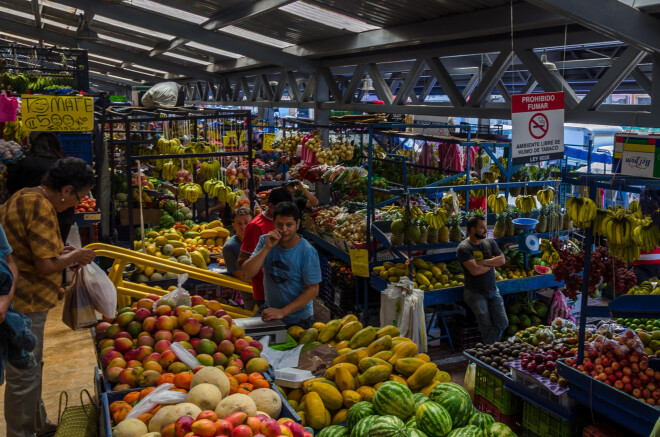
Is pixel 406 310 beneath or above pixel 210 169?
beneath

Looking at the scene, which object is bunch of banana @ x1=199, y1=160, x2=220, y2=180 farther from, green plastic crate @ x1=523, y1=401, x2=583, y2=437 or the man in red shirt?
green plastic crate @ x1=523, y1=401, x2=583, y2=437

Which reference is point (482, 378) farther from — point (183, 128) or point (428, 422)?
point (183, 128)

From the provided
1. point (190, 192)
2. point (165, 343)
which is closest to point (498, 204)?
point (190, 192)

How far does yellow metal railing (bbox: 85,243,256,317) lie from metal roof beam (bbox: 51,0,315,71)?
234 inches

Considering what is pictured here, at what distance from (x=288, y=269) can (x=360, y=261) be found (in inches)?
102

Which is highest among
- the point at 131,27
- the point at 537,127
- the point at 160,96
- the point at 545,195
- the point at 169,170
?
the point at 131,27

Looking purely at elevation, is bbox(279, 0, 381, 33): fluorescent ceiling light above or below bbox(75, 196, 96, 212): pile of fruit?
above

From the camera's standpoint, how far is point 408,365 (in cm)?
324

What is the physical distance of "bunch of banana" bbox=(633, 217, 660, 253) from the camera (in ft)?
12.5

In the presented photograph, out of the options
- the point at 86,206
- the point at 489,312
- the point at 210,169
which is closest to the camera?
the point at 489,312

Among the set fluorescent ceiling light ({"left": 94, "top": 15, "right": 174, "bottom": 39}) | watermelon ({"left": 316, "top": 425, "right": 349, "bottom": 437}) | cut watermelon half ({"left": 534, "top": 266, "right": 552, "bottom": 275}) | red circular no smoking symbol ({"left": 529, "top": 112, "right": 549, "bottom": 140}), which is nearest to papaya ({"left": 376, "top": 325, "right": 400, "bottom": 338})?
watermelon ({"left": 316, "top": 425, "right": 349, "bottom": 437})

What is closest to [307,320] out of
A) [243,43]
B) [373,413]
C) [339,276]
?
[373,413]

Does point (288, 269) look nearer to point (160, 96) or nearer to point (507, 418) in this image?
point (507, 418)

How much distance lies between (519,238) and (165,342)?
5.14 metres
